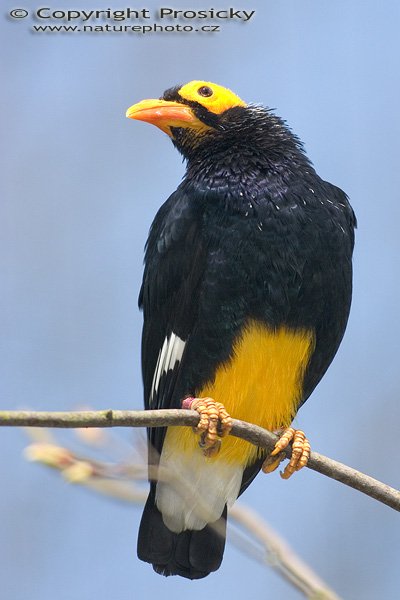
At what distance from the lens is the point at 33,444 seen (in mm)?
2748

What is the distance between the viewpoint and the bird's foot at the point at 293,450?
11.6ft

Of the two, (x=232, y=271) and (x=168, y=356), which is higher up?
(x=232, y=271)

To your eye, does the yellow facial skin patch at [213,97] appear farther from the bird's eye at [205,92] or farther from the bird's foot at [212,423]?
the bird's foot at [212,423]

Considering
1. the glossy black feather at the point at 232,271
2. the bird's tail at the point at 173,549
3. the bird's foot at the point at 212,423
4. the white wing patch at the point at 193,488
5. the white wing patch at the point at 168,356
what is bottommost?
the bird's tail at the point at 173,549

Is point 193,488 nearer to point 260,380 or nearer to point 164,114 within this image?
point 260,380

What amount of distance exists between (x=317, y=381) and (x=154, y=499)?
0.86 metres

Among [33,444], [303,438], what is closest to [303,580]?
[33,444]

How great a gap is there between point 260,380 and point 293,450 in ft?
1.17

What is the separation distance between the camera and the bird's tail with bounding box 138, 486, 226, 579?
158 inches

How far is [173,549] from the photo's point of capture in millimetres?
4051

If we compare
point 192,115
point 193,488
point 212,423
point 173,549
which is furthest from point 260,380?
point 192,115

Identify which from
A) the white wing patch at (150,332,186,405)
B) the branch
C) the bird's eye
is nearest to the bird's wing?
the white wing patch at (150,332,186,405)

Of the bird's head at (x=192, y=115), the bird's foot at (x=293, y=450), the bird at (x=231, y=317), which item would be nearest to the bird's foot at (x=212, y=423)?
the bird at (x=231, y=317)

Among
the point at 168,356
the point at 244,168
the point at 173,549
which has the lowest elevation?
the point at 173,549
